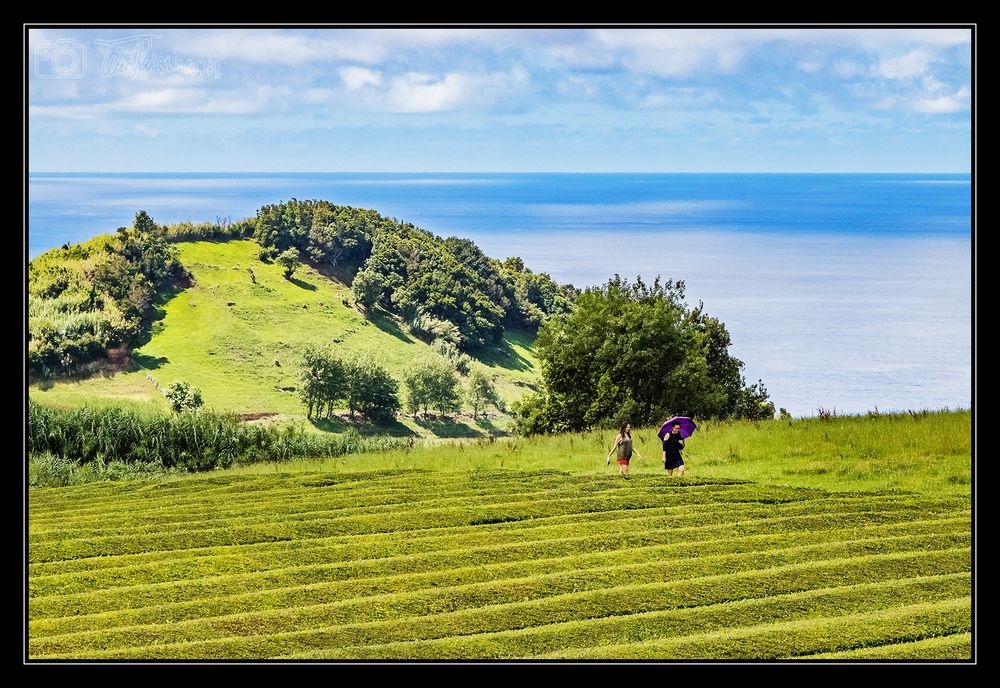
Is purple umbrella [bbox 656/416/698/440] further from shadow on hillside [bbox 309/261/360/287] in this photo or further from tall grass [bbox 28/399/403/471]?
shadow on hillside [bbox 309/261/360/287]

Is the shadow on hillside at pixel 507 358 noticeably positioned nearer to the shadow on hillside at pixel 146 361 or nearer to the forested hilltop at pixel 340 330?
the forested hilltop at pixel 340 330

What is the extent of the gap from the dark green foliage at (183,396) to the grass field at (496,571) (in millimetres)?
1151

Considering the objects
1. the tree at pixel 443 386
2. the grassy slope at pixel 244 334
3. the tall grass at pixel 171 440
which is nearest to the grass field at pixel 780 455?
the tall grass at pixel 171 440

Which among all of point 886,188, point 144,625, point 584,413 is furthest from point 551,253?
point 144,625

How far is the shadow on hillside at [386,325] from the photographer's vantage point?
1424 cm

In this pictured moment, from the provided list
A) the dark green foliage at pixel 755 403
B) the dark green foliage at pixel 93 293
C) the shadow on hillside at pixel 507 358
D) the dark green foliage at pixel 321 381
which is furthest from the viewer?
the shadow on hillside at pixel 507 358

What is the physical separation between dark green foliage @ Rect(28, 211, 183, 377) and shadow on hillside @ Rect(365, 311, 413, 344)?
2.58 metres

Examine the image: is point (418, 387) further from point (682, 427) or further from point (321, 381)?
point (682, 427)

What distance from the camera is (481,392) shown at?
15.4m

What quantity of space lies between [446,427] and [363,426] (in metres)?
1.18

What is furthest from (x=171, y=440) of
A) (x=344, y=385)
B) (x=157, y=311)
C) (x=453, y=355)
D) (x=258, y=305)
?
(x=453, y=355)

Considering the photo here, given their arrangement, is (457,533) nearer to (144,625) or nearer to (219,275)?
(144,625)

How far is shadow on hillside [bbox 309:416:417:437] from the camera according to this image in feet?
44.5
